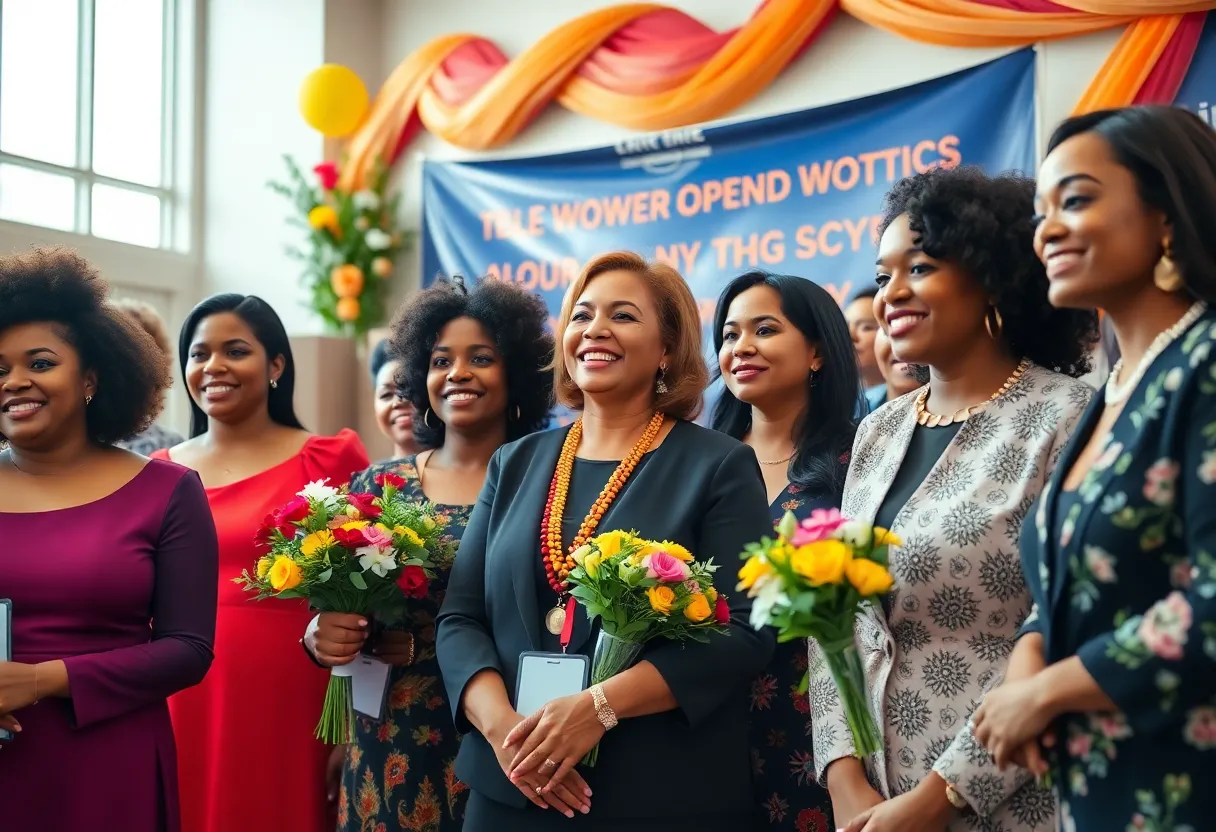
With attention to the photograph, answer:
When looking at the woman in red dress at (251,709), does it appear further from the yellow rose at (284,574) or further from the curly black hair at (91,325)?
the yellow rose at (284,574)

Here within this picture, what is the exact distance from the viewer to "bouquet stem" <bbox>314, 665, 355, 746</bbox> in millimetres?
3012

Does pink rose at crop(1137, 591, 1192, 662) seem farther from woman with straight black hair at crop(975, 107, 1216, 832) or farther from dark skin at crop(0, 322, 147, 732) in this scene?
dark skin at crop(0, 322, 147, 732)

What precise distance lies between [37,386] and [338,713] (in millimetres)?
1045

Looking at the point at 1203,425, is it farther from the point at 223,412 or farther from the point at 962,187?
the point at 223,412

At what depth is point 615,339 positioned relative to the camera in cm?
257

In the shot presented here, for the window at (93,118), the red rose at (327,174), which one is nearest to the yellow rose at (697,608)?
the red rose at (327,174)

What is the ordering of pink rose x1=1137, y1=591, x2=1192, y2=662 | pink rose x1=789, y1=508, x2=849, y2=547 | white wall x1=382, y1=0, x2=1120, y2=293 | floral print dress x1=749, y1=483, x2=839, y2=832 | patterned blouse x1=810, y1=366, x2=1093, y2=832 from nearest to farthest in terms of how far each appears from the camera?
pink rose x1=1137, y1=591, x2=1192, y2=662 → pink rose x1=789, y1=508, x2=849, y2=547 → patterned blouse x1=810, y1=366, x2=1093, y2=832 → floral print dress x1=749, y1=483, x2=839, y2=832 → white wall x1=382, y1=0, x2=1120, y2=293

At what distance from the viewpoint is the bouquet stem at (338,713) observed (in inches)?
119

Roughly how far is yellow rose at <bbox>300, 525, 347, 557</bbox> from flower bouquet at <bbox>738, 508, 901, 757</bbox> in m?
1.16

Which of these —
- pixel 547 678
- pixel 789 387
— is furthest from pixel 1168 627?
pixel 789 387

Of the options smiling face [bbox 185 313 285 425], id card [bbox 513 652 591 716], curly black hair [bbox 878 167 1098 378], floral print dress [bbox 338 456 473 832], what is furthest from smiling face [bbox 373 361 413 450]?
curly black hair [bbox 878 167 1098 378]

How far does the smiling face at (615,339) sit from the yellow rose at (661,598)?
1.90 feet

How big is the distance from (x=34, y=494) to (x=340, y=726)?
0.90 m

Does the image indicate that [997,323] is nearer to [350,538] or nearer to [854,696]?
[854,696]
